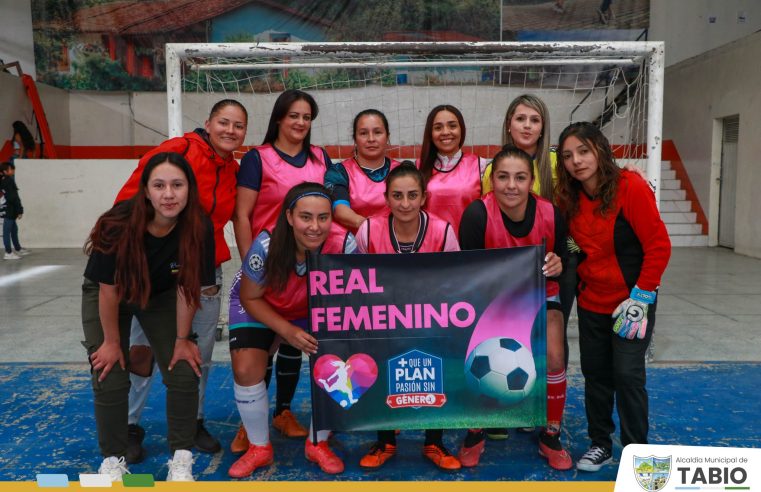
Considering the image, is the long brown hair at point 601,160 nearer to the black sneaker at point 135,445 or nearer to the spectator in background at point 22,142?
the black sneaker at point 135,445

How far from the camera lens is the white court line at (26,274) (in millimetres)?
8047

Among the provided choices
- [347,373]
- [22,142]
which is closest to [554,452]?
[347,373]

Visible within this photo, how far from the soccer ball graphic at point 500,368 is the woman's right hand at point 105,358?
1.54 m

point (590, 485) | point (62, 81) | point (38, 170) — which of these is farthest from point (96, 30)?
point (590, 485)

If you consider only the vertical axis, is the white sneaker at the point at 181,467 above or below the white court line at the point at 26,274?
above

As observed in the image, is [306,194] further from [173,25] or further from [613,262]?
[173,25]

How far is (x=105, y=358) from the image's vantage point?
2.59 metres

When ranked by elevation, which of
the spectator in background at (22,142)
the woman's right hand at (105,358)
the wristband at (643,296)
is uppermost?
the spectator in background at (22,142)

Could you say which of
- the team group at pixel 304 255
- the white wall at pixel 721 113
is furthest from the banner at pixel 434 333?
the white wall at pixel 721 113

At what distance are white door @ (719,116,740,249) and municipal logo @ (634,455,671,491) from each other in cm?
1057

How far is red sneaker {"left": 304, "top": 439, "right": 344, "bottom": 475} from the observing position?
2.86 meters

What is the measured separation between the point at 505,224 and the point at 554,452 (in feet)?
3.70

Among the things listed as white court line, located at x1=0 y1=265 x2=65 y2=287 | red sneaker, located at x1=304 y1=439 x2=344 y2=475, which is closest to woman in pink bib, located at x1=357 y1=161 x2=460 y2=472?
red sneaker, located at x1=304 y1=439 x2=344 y2=475

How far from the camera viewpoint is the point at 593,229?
276 centimetres
